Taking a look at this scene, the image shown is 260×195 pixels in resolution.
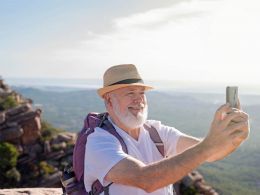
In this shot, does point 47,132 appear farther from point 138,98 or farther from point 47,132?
point 138,98

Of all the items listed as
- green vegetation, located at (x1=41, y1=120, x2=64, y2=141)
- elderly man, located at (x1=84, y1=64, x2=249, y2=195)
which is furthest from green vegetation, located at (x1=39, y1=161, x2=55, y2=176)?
elderly man, located at (x1=84, y1=64, x2=249, y2=195)

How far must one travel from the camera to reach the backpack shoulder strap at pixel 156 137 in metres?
5.42

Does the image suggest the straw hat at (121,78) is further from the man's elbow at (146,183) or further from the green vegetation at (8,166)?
the green vegetation at (8,166)

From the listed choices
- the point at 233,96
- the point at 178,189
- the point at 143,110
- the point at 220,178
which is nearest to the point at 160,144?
the point at 143,110

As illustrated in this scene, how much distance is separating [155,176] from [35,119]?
39215mm

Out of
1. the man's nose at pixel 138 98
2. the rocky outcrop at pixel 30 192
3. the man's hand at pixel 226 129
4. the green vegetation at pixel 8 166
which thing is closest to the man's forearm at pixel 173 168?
the man's hand at pixel 226 129

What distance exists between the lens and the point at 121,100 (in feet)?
17.1

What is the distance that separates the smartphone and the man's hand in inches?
6.8

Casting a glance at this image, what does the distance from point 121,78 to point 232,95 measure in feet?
5.08

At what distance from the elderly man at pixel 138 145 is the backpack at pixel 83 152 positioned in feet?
0.26

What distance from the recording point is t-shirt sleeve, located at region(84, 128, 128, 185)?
458 cm

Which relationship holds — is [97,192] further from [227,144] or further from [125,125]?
[227,144]

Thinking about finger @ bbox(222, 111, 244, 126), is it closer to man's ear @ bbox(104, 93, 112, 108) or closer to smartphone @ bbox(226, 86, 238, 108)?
smartphone @ bbox(226, 86, 238, 108)

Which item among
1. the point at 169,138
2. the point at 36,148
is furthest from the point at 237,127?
the point at 36,148
